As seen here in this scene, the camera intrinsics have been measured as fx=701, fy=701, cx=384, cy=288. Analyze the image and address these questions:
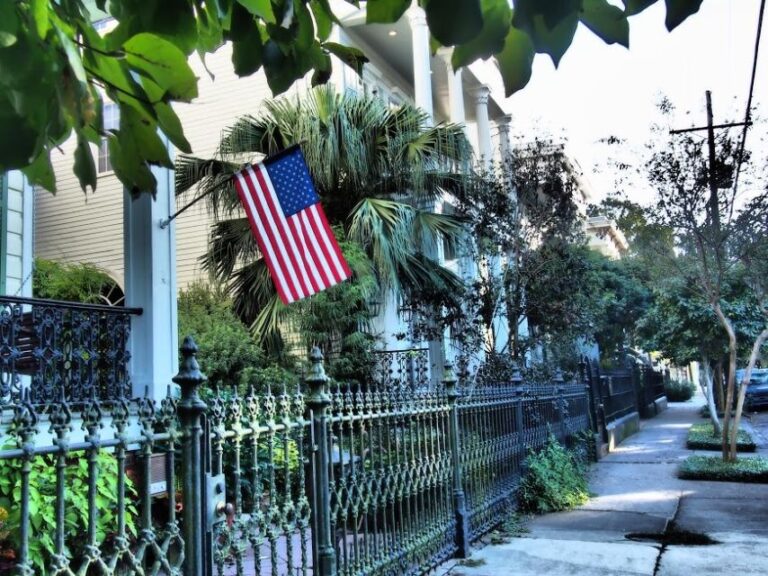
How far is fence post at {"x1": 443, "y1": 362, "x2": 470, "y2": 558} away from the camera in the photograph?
21.3 ft

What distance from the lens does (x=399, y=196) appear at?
43.1 feet

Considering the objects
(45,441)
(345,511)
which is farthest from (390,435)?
(45,441)

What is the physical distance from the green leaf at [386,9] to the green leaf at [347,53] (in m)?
0.59

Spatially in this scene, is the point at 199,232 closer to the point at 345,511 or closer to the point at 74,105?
the point at 345,511

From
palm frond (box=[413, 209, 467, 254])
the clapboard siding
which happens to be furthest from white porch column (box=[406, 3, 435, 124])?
palm frond (box=[413, 209, 467, 254])

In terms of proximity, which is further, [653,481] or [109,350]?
[653,481]

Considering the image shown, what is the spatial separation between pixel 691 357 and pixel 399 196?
12.1m

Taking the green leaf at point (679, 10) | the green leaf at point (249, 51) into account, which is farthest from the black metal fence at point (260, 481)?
the green leaf at point (679, 10)

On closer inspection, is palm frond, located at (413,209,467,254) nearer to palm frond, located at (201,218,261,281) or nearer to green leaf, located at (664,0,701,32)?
palm frond, located at (201,218,261,281)

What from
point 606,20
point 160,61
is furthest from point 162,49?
point 606,20

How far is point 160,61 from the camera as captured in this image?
6.62 ft

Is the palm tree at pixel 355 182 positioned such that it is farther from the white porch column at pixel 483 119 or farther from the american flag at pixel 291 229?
the white porch column at pixel 483 119

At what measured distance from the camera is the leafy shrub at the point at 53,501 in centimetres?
416

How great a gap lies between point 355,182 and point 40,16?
10.8 metres
